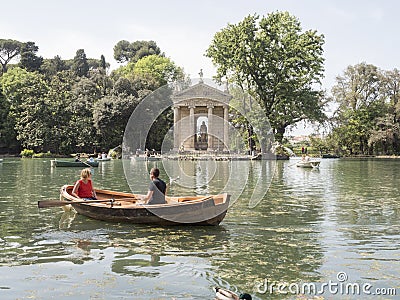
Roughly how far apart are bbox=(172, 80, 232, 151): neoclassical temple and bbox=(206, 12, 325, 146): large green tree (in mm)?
4612

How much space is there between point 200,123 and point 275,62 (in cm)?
1277

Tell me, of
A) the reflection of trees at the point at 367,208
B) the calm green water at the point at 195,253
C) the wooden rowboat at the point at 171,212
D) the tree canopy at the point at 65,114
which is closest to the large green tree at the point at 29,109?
the tree canopy at the point at 65,114

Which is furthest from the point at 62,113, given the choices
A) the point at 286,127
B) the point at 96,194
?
the point at 96,194

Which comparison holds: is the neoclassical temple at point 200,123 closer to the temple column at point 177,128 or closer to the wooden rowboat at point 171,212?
the temple column at point 177,128

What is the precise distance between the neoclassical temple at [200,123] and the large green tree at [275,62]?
4612 mm

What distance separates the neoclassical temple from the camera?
5723 centimetres

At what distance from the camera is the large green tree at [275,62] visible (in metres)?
52.7

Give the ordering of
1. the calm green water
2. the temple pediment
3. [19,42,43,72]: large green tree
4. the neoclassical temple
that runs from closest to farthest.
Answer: the calm green water
the temple pediment
the neoclassical temple
[19,42,43,72]: large green tree

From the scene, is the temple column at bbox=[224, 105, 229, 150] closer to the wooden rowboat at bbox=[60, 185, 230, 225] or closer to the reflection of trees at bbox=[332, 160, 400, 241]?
the reflection of trees at bbox=[332, 160, 400, 241]

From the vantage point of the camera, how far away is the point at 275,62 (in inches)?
2105

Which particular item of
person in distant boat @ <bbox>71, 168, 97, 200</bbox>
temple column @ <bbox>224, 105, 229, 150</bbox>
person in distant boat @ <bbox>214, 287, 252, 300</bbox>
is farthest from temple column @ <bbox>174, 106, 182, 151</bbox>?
person in distant boat @ <bbox>214, 287, 252, 300</bbox>

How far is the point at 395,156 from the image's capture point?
65062 millimetres

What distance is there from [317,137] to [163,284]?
63957mm

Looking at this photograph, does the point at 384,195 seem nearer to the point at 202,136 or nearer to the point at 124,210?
the point at 124,210
